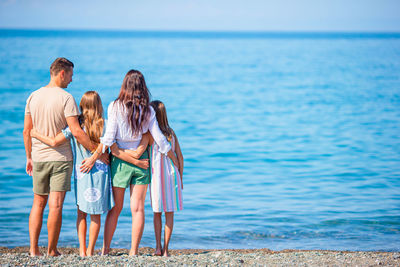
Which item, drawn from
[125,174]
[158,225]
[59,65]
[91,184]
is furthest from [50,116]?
[158,225]

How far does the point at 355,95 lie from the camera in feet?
83.5

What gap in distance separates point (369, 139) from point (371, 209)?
288 inches

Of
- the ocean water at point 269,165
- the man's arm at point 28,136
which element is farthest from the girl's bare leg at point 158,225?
the ocean water at point 269,165

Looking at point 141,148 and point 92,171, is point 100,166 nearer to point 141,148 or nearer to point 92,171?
point 92,171

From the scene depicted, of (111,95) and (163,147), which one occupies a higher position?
(163,147)

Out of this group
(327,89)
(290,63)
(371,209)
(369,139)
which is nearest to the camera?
(371,209)

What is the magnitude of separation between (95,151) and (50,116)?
0.52 metres

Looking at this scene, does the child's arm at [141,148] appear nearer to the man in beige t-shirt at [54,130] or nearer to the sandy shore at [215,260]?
the man in beige t-shirt at [54,130]

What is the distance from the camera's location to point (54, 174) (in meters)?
4.56

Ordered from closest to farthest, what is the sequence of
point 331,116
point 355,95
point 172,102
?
point 331,116, point 172,102, point 355,95

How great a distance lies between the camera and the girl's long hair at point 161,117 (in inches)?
186

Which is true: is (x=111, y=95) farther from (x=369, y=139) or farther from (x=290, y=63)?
(x=290, y=63)

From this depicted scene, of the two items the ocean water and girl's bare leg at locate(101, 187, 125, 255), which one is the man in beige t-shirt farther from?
the ocean water

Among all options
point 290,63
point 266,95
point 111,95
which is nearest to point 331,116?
point 266,95
